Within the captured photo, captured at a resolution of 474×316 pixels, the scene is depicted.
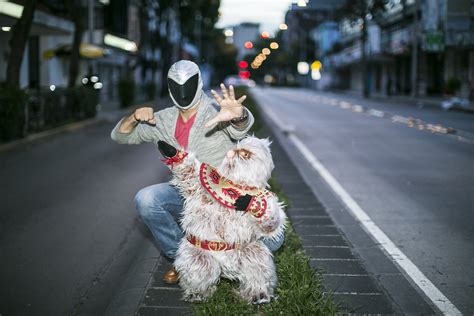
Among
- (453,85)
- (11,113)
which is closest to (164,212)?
(11,113)

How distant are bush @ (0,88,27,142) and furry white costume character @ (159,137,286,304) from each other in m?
11.2

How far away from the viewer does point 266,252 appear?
4.20 m

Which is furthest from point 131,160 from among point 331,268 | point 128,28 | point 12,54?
point 128,28

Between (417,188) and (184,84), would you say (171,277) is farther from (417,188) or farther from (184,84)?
(417,188)

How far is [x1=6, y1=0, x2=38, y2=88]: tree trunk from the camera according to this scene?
650 inches

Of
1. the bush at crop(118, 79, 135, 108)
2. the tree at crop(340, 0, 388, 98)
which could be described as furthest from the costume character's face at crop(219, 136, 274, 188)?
the tree at crop(340, 0, 388, 98)

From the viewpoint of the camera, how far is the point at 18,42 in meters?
16.7

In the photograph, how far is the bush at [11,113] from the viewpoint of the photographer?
14.4 meters

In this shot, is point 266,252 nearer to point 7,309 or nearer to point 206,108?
point 206,108

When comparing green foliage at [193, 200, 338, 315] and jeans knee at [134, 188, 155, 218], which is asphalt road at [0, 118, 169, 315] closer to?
jeans knee at [134, 188, 155, 218]

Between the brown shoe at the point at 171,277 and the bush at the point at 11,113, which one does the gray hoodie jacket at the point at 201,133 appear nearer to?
the brown shoe at the point at 171,277

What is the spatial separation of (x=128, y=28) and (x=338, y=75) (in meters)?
49.1

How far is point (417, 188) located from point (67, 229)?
5.02 m

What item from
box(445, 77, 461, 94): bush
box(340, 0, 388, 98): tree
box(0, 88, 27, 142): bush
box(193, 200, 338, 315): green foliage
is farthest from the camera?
box(340, 0, 388, 98): tree
